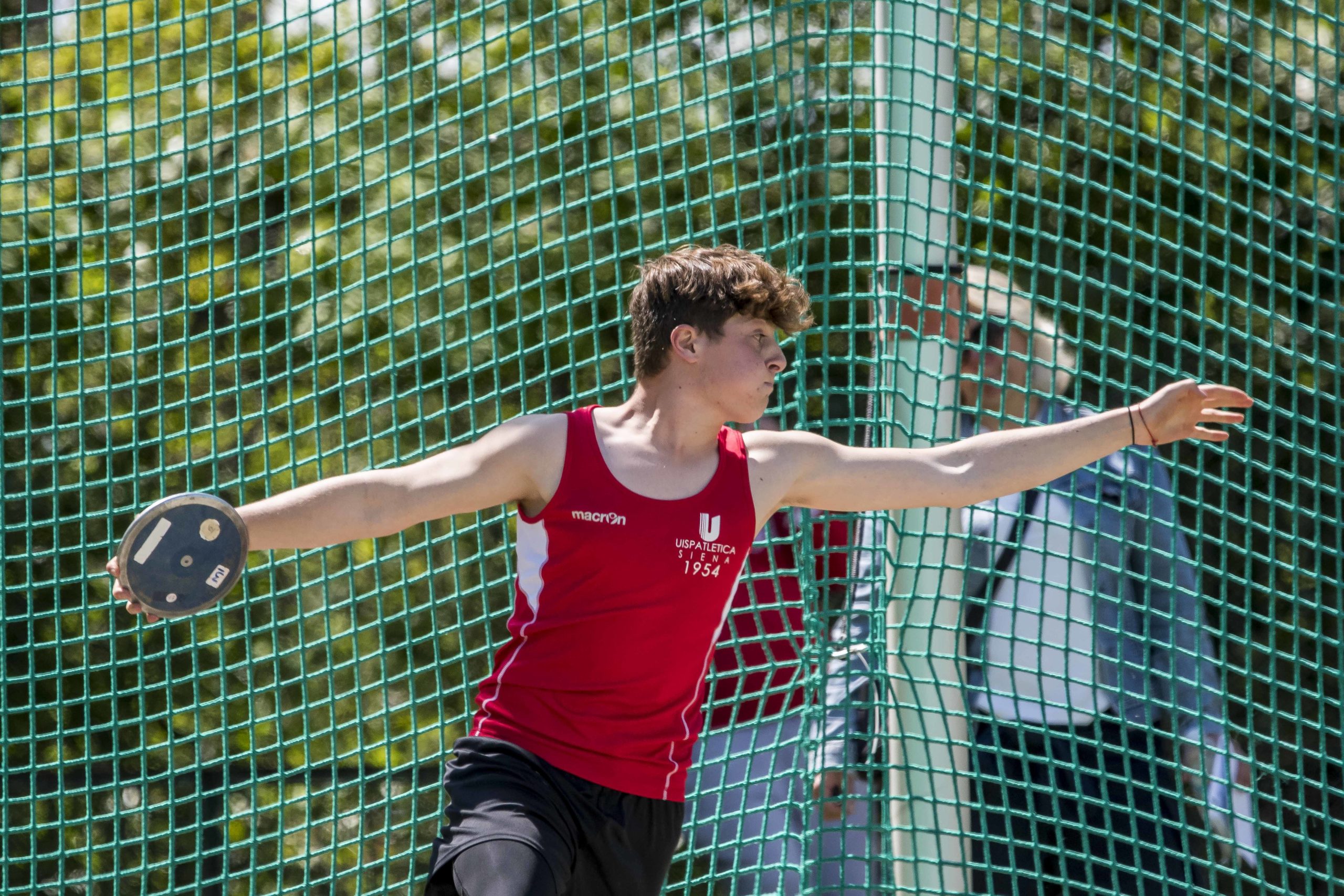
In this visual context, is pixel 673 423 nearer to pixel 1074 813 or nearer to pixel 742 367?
pixel 742 367

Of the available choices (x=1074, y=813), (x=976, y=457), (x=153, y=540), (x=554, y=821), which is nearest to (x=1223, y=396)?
(x=976, y=457)

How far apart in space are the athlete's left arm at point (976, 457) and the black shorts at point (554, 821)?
660 mm

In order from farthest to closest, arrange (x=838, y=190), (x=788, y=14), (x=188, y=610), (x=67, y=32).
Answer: (x=838, y=190)
(x=67, y=32)
(x=788, y=14)
(x=188, y=610)

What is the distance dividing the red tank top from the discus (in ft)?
1.79

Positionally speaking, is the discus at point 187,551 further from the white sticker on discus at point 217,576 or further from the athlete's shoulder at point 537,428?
the athlete's shoulder at point 537,428

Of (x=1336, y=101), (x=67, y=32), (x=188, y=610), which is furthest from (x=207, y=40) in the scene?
(x=1336, y=101)

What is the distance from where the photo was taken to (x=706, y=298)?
2754 millimetres

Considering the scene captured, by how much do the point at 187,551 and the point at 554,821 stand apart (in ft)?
2.58

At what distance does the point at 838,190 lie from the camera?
5.29 metres

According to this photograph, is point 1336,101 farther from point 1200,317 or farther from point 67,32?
point 67,32

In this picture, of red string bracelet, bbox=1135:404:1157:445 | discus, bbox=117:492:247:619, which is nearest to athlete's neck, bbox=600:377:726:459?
discus, bbox=117:492:247:619

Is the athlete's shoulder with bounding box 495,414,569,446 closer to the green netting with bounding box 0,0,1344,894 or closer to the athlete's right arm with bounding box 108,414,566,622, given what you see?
the athlete's right arm with bounding box 108,414,566,622

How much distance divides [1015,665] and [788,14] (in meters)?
1.79

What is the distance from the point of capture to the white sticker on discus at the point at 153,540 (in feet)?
7.91
